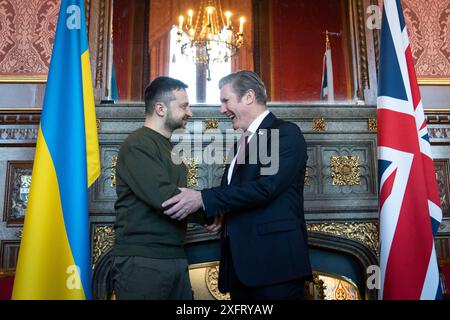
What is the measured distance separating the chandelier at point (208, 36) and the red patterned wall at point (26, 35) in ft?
5.86

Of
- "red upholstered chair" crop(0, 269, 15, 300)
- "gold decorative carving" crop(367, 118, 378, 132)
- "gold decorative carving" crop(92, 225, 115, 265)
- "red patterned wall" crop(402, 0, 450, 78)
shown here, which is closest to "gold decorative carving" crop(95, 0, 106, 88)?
"gold decorative carving" crop(92, 225, 115, 265)

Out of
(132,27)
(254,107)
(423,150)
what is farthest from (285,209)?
(132,27)

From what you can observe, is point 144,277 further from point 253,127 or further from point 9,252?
point 9,252

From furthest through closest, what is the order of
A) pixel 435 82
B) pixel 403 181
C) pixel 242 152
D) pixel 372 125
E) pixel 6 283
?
1. pixel 435 82
2. pixel 372 125
3. pixel 6 283
4. pixel 403 181
5. pixel 242 152

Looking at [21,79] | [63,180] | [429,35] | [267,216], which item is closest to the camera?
[267,216]

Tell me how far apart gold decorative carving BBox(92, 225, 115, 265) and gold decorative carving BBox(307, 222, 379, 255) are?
136 cm

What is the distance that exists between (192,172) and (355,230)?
121 cm

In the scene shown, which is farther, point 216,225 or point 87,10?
point 87,10

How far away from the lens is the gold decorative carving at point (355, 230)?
10.5ft

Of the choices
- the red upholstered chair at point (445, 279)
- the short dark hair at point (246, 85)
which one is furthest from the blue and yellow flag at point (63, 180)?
the red upholstered chair at point (445, 279)

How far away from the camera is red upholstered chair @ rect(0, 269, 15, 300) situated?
3.12 metres

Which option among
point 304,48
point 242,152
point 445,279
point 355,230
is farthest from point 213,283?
point 304,48

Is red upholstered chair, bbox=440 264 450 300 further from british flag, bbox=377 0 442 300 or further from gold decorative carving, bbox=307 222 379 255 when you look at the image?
british flag, bbox=377 0 442 300

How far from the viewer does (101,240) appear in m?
3.16
